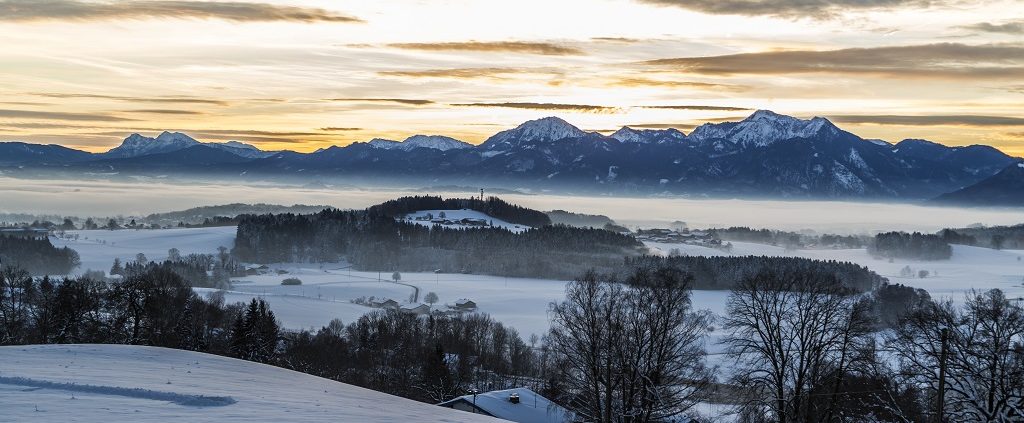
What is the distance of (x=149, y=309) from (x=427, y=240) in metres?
110

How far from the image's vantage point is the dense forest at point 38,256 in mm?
129000

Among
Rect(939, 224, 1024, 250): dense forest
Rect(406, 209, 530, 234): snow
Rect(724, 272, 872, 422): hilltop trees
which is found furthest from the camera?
Rect(939, 224, 1024, 250): dense forest

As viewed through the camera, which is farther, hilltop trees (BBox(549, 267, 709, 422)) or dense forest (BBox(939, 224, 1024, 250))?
dense forest (BBox(939, 224, 1024, 250))

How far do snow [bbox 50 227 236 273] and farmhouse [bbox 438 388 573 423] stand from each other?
113 m

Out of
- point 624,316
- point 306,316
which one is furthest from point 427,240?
point 624,316

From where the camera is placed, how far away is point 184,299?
5572 centimetres

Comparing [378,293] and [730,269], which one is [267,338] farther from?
[730,269]

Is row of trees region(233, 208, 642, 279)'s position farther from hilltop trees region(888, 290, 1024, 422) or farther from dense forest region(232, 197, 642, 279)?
hilltop trees region(888, 290, 1024, 422)

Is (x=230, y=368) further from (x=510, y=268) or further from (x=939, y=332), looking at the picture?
(x=510, y=268)

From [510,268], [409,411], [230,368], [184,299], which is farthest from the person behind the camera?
[510,268]

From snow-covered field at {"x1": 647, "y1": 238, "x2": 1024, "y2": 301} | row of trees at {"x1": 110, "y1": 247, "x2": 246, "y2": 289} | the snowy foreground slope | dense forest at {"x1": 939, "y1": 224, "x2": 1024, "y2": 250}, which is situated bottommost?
row of trees at {"x1": 110, "y1": 247, "x2": 246, "y2": 289}

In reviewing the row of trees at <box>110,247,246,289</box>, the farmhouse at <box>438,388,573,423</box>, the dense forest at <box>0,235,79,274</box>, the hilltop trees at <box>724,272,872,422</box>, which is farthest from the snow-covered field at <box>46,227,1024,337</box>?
the hilltop trees at <box>724,272,872,422</box>

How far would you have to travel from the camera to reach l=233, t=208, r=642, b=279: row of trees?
136 meters

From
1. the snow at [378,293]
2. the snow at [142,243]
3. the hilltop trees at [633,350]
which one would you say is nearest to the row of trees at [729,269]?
the snow at [378,293]
